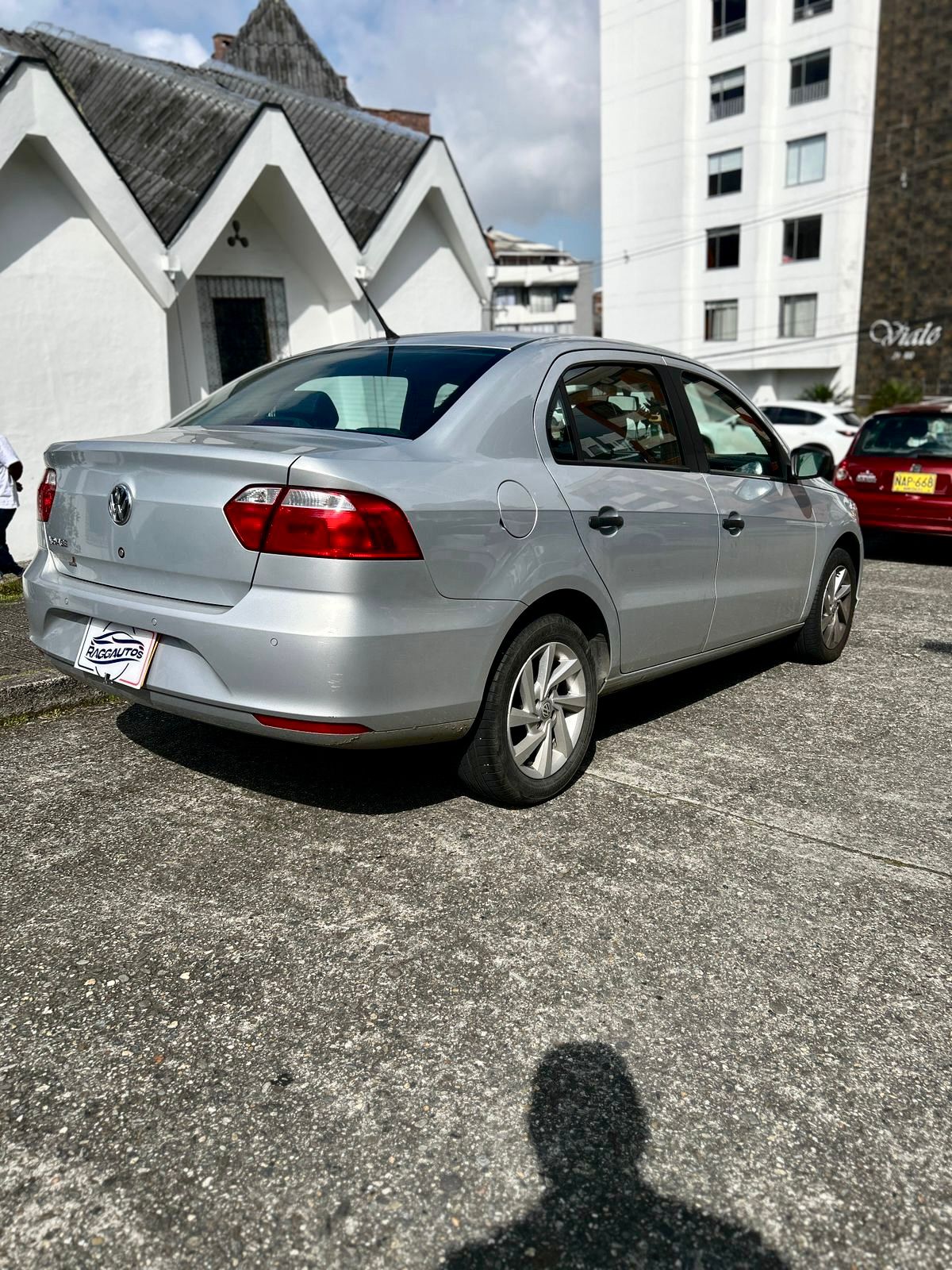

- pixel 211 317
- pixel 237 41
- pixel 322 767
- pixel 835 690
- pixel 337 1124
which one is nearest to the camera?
pixel 337 1124

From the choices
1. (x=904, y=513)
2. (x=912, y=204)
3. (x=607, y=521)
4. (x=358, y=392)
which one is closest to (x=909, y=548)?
(x=904, y=513)

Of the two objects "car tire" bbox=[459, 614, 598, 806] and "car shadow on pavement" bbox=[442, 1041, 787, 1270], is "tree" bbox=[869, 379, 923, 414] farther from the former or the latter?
"car shadow on pavement" bbox=[442, 1041, 787, 1270]

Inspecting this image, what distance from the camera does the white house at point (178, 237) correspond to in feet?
31.5

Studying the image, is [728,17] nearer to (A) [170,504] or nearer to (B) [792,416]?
(B) [792,416]

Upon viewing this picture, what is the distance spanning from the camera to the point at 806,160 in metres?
40.5

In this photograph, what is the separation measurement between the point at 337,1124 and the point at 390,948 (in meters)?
0.72

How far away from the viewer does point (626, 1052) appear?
256cm

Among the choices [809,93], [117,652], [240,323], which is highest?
[809,93]

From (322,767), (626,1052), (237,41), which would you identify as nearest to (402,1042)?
(626,1052)

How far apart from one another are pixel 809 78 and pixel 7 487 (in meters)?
41.1

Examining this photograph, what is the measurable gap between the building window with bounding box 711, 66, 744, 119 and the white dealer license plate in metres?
44.8

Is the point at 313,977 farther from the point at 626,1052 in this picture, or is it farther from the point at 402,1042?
the point at 626,1052

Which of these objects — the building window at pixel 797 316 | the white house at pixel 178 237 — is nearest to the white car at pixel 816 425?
the white house at pixel 178 237

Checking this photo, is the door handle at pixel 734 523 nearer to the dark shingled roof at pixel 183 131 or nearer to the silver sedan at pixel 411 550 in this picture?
the silver sedan at pixel 411 550
